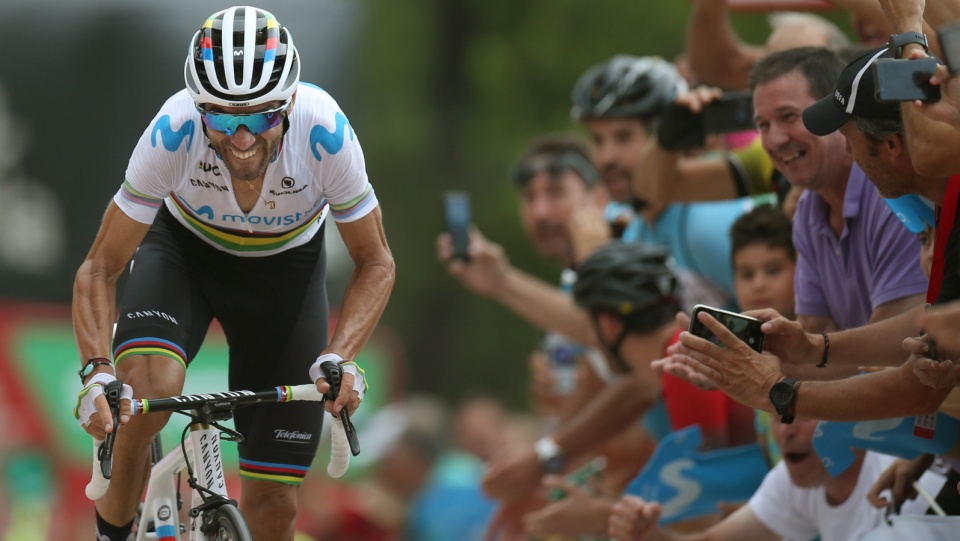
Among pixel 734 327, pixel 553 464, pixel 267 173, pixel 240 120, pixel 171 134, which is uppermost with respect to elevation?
pixel 240 120

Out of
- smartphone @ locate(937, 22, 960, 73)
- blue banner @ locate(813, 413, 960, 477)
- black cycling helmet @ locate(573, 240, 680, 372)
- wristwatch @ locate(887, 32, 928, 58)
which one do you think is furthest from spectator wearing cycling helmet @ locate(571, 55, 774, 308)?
smartphone @ locate(937, 22, 960, 73)

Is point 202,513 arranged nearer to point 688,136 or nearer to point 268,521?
point 268,521

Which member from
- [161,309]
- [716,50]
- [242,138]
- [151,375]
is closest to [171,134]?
[242,138]

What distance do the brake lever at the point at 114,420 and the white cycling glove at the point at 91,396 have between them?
0.08ft

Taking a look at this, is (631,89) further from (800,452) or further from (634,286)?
(800,452)

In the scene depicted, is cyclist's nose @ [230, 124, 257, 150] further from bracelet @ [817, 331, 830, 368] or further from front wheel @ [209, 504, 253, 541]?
bracelet @ [817, 331, 830, 368]

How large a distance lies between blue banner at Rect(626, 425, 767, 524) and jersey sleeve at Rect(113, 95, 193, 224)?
294cm

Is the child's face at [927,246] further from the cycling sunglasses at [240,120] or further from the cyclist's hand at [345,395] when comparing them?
the cycling sunglasses at [240,120]

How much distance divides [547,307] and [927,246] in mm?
3684

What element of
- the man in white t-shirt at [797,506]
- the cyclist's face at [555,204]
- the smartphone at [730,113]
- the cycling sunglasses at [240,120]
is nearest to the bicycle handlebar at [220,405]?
the cycling sunglasses at [240,120]

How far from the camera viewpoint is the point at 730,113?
7703 millimetres

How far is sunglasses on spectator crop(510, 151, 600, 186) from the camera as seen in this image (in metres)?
10.6

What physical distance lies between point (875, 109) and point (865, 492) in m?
2.08

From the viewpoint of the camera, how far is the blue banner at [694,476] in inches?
293
